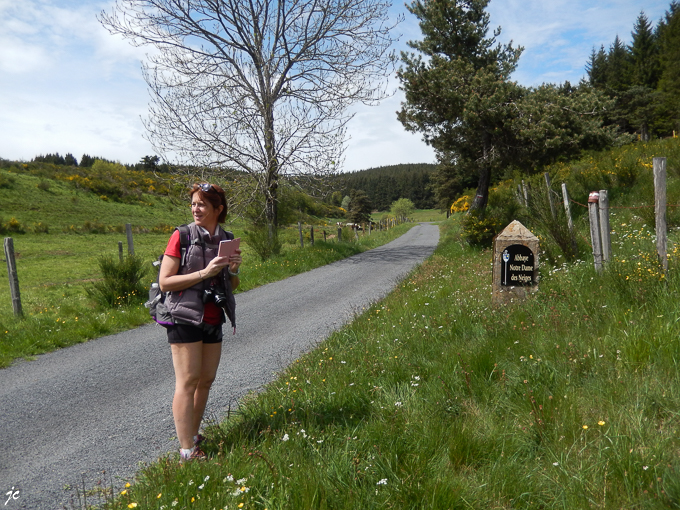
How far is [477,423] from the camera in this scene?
2.86m

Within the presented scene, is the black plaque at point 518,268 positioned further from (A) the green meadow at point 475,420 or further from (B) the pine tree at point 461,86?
(B) the pine tree at point 461,86

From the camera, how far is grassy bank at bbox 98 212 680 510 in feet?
7.20

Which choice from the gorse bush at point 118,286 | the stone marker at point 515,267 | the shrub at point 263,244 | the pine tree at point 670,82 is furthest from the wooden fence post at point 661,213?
the pine tree at point 670,82

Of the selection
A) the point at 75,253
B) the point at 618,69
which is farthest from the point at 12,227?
the point at 618,69

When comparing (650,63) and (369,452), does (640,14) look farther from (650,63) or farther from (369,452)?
(369,452)

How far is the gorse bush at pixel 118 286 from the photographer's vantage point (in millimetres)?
9367

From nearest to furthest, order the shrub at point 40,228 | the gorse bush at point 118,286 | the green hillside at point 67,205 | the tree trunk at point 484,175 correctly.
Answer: the gorse bush at point 118,286 < the tree trunk at point 484,175 < the shrub at point 40,228 < the green hillside at point 67,205

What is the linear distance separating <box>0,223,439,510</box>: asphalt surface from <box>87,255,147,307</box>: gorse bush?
183 centimetres

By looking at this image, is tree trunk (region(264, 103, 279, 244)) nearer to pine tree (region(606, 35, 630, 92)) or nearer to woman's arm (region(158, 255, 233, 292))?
woman's arm (region(158, 255, 233, 292))

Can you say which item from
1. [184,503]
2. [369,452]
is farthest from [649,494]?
[184,503]

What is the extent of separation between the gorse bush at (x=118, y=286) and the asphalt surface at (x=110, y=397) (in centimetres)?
183

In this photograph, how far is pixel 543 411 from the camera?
9.06ft

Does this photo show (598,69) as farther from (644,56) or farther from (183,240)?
(183,240)

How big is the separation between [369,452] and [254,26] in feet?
56.3
